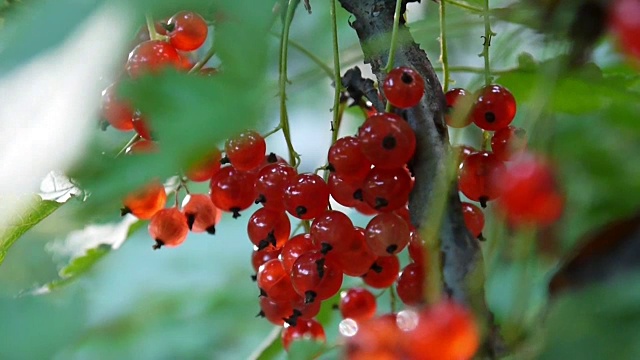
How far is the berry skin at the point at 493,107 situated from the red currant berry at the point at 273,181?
12 cm

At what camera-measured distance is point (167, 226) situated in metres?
0.57

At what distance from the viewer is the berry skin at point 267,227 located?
519 mm

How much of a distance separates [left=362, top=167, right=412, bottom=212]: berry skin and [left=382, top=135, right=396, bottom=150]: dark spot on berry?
0.07ft

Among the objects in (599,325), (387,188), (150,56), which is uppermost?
(150,56)

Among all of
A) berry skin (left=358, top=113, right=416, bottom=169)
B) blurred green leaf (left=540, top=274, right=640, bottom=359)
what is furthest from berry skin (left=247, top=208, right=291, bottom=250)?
blurred green leaf (left=540, top=274, right=640, bottom=359)

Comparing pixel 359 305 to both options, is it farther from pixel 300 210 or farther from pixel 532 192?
pixel 532 192

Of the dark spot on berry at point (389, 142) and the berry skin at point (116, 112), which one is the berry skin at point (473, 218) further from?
the berry skin at point (116, 112)

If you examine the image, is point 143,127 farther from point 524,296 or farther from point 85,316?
point 524,296

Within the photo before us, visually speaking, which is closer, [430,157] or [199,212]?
[430,157]

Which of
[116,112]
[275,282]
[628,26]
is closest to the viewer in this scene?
[628,26]

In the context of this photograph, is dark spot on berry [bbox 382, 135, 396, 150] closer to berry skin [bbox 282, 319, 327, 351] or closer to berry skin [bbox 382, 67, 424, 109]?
berry skin [bbox 382, 67, 424, 109]

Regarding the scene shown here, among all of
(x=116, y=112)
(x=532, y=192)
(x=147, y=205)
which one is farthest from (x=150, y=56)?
(x=532, y=192)

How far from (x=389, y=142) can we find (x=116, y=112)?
15 cm

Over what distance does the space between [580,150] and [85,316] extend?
0.53 meters
